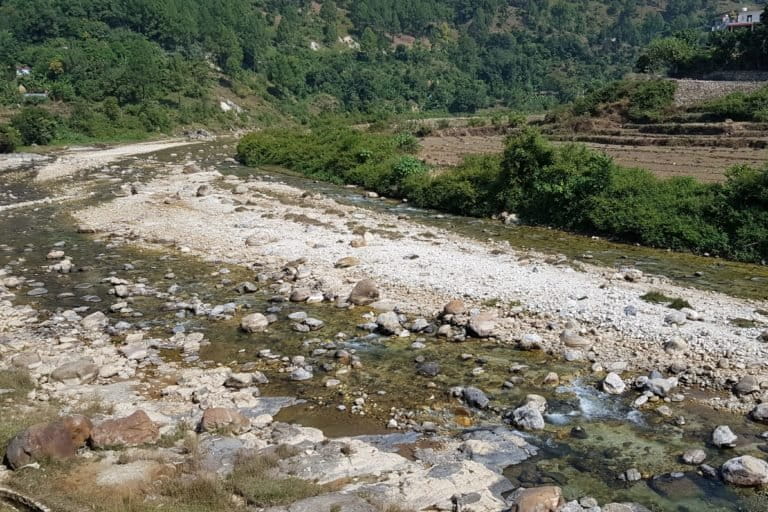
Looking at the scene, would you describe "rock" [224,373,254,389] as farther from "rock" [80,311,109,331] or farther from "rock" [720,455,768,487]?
"rock" [720,455,768,487]

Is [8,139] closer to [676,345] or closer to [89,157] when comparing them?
[89,157]

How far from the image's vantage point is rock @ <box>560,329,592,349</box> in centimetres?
1311

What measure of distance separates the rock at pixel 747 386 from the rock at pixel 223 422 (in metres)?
8.61

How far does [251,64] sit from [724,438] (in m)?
138

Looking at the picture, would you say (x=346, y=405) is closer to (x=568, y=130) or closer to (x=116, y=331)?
(x=116, y=331)

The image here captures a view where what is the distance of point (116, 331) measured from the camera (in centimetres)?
1447

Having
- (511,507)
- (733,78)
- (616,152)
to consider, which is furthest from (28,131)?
(733,78)

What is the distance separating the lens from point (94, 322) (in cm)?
1495

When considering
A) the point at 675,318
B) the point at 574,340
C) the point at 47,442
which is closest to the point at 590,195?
the point at 675,318

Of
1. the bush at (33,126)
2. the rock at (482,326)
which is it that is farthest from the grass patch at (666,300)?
the bush at (33,126)

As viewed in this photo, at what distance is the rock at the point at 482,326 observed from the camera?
45.5 ft

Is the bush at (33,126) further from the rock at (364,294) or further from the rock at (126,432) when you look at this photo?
the rock at (126,432)

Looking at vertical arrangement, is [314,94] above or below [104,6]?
below

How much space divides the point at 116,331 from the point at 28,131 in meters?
54.3
